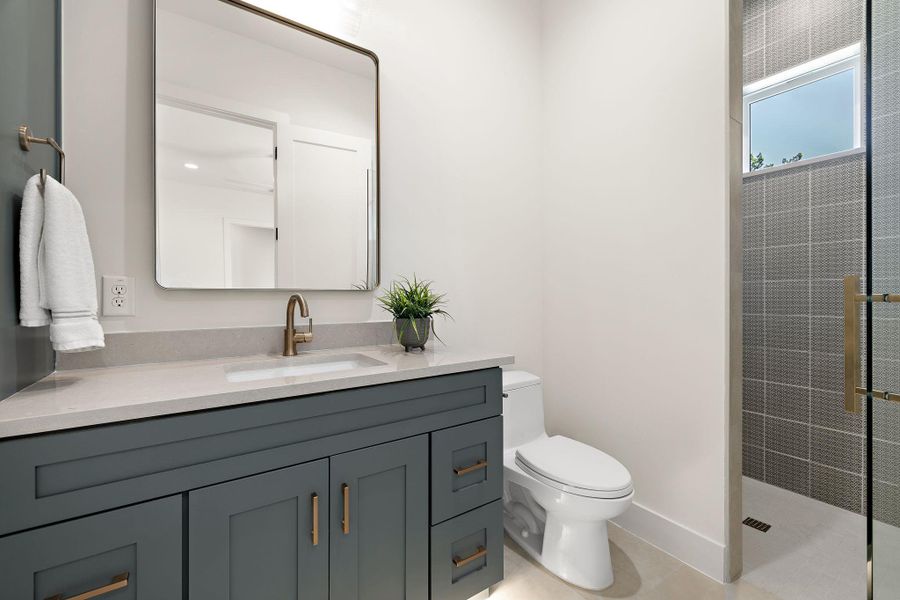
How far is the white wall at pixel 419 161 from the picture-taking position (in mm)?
1270

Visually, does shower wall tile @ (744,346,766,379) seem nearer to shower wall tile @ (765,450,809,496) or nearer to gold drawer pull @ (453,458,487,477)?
shower wall tile @ (765,450,809,496)

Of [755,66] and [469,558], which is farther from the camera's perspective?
[755,66]

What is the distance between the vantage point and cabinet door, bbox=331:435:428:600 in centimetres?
110

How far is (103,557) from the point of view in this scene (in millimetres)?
826

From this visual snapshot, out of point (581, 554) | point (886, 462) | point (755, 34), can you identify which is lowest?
point (581, 554)

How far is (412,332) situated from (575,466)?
797 mm

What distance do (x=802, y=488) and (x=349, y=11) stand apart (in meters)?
3.16

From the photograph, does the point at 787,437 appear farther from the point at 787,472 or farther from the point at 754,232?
the point at 754,232

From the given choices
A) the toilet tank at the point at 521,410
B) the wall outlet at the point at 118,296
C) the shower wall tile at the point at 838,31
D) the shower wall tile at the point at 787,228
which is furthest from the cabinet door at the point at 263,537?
the shower wall tile at the point at 838,31

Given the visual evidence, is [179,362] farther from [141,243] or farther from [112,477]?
[112,477]

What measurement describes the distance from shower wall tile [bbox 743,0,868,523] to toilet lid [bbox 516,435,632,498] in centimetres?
132

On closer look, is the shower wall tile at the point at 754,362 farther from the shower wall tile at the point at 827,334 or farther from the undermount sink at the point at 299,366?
the undermount sink at the point at 299,366

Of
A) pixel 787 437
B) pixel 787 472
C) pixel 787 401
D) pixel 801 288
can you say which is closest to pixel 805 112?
pixel 801 288

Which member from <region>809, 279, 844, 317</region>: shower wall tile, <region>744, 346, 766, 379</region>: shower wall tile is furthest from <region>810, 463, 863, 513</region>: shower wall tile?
<region>809, 279, 844, 317</region>: shower wall tile
